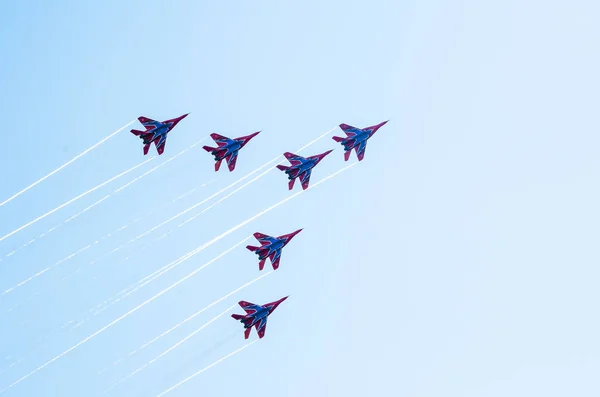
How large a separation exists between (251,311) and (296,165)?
17.5 m

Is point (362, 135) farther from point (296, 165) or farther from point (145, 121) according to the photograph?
point (145, 121)

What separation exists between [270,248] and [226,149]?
12399 millimetres

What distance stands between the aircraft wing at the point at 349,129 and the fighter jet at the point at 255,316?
808 inches

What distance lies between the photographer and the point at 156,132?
137 m

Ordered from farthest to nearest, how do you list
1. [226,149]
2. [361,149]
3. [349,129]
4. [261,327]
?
[349,129] → [361,149] → [261,327] → [226,149]

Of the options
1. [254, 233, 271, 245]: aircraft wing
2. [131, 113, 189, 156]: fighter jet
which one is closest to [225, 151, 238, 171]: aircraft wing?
[131, 113, 189, 156]: fighter jet

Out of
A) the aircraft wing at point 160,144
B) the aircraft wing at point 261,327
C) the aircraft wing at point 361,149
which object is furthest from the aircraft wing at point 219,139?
the aircraft wing at point 261,327

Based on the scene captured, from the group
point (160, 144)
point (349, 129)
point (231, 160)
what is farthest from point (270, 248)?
point (160, 144)

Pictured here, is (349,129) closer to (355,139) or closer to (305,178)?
(355,139)

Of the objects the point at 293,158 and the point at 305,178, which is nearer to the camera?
the point at 293,158

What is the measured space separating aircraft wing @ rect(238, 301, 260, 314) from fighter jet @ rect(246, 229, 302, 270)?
436cm

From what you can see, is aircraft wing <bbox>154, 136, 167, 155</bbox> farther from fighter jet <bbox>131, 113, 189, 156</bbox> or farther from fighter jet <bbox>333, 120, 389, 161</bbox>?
fighter jet <bbox>333, 120, 389, 161</bbox>

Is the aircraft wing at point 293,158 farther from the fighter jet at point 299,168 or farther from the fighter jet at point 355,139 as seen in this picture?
the fighter jet at point 355,139

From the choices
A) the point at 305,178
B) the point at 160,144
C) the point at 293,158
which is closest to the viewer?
the point at 160,144
